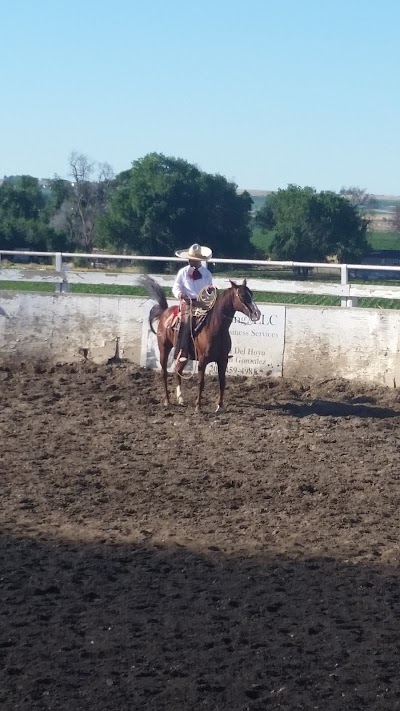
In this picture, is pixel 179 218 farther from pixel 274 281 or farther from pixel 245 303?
pixel 245 303

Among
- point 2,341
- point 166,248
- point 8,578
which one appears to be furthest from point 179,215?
point 8,578

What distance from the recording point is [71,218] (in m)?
47.1

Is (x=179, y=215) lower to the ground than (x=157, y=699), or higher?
higher

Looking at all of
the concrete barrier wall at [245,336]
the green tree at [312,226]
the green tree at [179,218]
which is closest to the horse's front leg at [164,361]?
the concrete barrier wall at [245,336]

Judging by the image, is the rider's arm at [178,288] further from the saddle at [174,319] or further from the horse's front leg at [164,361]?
the horse's front leg at [164,361]

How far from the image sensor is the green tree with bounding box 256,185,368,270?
126 ft

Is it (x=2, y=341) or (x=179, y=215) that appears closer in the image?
(x=2, y=341)

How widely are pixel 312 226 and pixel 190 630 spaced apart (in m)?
34.1

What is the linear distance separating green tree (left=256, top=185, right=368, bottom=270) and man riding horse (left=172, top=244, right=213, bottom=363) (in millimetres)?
24827

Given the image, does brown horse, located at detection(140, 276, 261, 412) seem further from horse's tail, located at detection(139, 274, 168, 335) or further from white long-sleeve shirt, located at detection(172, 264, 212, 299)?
horse's tail, located at detection(139, 274, 168, 335)

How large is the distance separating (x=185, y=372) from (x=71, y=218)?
1315 inches

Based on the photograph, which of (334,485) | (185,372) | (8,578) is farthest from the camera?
(185,372)

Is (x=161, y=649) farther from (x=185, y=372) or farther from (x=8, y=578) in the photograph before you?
(x=185, y=372)

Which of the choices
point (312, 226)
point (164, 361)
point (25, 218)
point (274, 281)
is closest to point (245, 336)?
point (274, 281)
